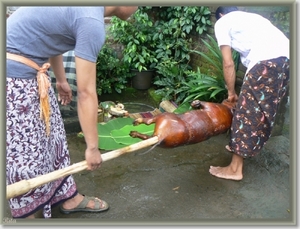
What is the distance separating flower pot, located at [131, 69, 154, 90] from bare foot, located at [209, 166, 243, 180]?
2.53 meters

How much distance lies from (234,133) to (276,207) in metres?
0.75

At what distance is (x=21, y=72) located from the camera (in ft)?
7.38

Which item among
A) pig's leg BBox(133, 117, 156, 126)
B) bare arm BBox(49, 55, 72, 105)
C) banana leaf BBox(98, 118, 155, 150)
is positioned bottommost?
banana leaf BBox(98, 118, 155, 150)

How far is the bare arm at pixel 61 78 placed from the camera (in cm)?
268

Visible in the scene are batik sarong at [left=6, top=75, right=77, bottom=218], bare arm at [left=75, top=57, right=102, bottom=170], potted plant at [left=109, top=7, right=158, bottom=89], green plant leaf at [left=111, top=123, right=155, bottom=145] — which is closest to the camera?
bare arm at [left=75, top=57, right=102, bottom=170]

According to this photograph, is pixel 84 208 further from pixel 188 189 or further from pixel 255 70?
pixel 255 70

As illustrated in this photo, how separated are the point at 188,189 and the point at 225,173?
1.47 ft

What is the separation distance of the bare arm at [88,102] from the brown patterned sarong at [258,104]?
A: 1527mm

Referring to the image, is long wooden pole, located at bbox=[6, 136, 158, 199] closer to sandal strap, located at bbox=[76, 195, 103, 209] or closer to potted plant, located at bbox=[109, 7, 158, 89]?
sandal strap, located at bbox=[76, 195, 103, 209]

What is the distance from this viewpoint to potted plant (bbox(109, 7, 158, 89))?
17.6ft

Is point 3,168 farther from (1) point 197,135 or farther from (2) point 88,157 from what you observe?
(1) point 197,135

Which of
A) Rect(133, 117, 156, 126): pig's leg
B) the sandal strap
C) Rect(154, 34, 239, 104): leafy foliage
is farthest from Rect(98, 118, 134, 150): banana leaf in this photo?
Rect(154, 34, 239, 104): leafy foliage

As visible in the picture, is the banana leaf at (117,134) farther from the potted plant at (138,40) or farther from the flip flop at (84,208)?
the potted plant at (138,40)

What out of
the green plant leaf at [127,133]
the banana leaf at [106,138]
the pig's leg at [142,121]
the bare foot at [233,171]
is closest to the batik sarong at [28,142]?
the pig's leg at [142,121]
